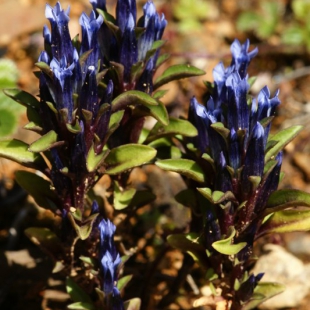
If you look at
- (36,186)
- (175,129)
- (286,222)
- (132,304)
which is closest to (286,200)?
(286,222)

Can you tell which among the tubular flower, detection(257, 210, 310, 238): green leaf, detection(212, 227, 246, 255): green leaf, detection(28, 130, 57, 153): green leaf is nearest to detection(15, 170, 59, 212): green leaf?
detection(28, 130, 57, 153): green leaf

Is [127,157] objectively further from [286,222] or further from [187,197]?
[286,222]

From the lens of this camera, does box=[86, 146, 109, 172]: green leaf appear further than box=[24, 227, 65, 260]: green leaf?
No

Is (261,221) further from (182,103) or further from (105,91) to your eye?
(182,103)

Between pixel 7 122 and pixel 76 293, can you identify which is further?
pixel 7 122

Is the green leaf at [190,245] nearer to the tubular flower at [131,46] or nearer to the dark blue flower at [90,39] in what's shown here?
the tubular flower at [131,46]

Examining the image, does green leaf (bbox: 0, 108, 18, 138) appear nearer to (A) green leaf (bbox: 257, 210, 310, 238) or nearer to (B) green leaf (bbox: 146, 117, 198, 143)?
(B) green leaf (bbox: 146, 117, 198, 143)
